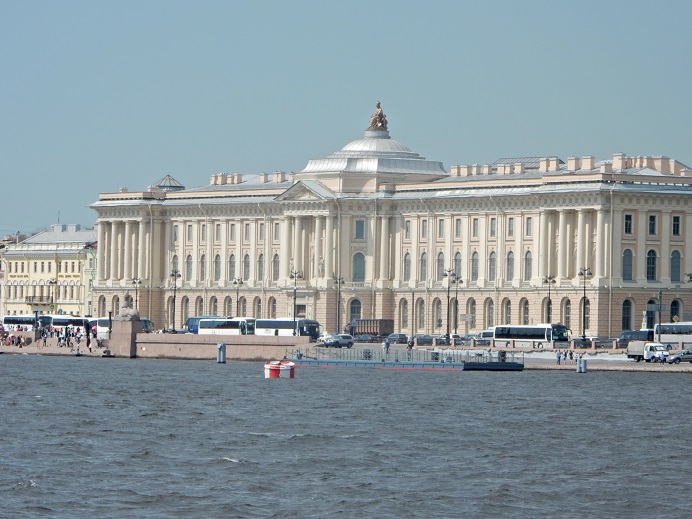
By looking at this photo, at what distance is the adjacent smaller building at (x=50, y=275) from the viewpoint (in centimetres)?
15838

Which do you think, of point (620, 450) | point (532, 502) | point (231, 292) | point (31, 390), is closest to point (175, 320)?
point (231, 292)

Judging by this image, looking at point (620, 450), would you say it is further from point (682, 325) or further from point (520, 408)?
point (682, 325)

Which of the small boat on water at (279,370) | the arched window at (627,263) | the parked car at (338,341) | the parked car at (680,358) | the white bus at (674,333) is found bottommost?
the small boat on water at (279,370)

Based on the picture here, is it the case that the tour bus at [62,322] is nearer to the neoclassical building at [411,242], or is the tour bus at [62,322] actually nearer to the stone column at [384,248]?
the neoclassical building at [411,242]

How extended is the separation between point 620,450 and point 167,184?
9680 centimetres

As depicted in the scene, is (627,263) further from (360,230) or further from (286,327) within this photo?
(360,230)

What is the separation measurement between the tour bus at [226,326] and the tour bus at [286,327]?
0.53 metres

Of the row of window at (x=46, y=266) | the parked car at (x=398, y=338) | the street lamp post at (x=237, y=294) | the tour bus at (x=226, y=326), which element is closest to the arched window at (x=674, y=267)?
the parked car at (x=398, y=338)

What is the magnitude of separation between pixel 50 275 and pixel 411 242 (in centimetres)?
3735

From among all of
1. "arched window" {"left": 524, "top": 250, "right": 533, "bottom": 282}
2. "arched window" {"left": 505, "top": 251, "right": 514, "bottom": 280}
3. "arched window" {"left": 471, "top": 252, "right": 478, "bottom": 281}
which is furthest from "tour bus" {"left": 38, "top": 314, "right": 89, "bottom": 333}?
"arched window" {"left": 524, "top": 250, "right": 533, "bottom": 282}

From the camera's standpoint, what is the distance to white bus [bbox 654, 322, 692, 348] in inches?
4235

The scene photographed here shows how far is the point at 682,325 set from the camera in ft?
355

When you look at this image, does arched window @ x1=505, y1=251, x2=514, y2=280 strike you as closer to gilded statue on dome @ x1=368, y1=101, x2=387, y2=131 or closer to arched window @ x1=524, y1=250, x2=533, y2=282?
arched window @ x1=524, y1=250, x2=533, y2=282

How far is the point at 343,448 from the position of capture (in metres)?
57.4
